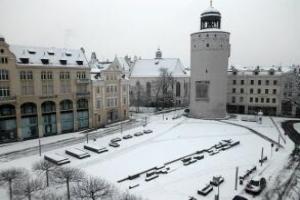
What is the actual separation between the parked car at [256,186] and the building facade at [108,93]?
39.7m

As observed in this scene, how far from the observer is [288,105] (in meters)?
71.6

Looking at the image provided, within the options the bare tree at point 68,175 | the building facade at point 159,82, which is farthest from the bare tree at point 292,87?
the bare tree at point 68,175

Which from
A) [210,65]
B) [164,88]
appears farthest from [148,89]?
[210,65]

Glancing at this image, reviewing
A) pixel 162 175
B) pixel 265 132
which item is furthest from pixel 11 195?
pixel 265 132

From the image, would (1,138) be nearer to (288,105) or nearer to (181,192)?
(181,192)

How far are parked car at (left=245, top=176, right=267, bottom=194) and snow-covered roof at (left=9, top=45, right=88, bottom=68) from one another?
41706 millimetres

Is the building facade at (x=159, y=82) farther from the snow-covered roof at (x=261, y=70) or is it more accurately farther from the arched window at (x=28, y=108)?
the arched window at (x=28, y=108)

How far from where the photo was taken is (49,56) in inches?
2002

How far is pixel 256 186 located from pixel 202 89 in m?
43.1

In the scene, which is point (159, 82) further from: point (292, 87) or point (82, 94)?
point (292, 87)

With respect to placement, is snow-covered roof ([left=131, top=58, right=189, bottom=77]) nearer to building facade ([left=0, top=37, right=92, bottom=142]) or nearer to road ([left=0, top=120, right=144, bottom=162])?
road ([left=0, top=120, right=144, bottom=162])

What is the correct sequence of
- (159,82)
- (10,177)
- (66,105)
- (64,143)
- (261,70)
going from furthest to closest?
(159,82), (261,70), (66,105), (64,143), (10,177)

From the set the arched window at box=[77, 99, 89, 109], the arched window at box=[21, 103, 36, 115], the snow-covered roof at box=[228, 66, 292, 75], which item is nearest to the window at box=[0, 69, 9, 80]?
the arched window at box=[21, 103, 36, 115]

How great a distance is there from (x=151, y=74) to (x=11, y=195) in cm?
7359
